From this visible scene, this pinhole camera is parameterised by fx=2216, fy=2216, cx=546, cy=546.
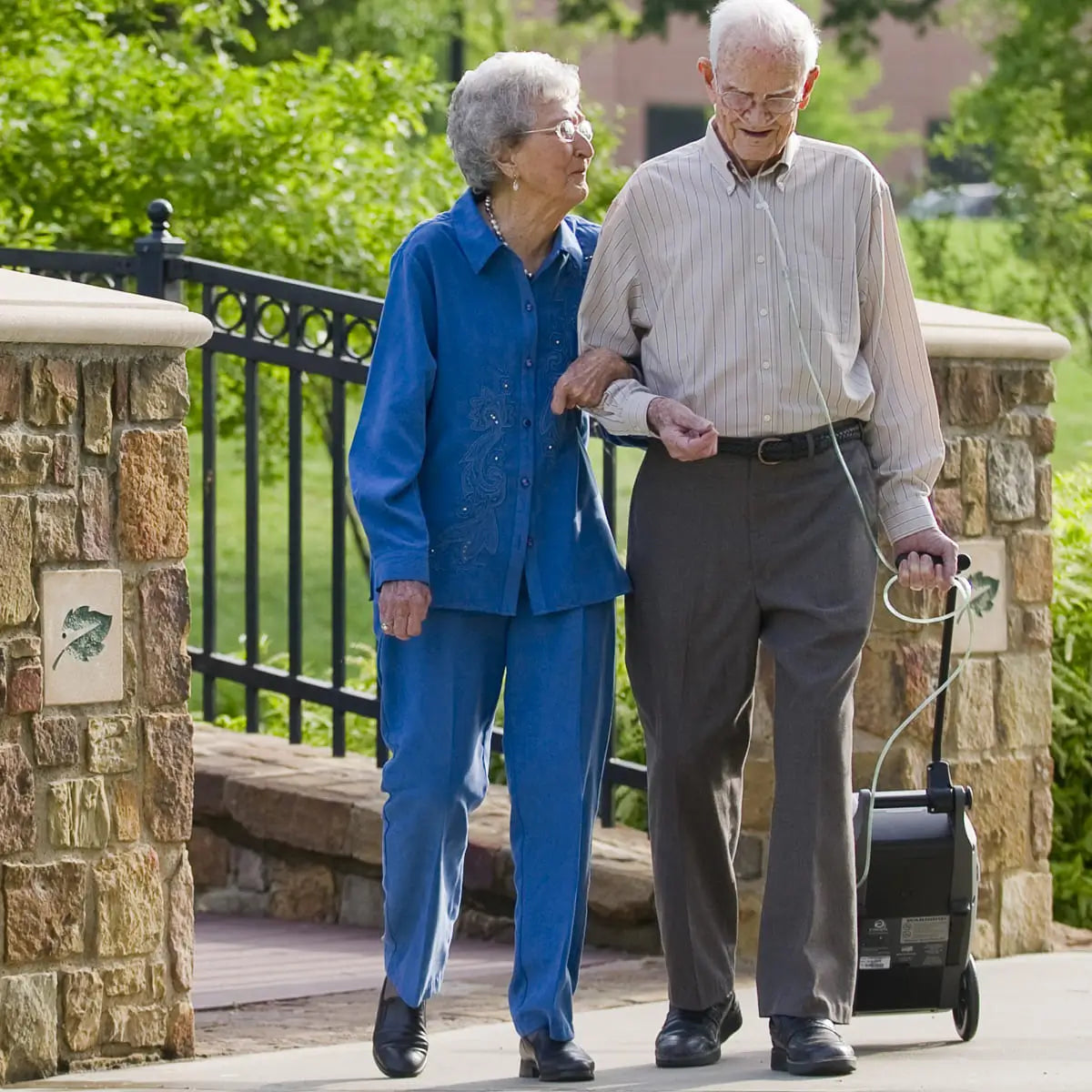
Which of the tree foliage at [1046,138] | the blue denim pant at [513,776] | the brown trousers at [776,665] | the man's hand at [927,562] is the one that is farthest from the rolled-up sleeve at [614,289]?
the tree foliage at [1046,138]

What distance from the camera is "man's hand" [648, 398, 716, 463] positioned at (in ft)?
12.0

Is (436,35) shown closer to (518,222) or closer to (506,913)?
(506,913)

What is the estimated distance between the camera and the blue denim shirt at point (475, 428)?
3.79 meters

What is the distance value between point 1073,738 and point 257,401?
2.40 meters

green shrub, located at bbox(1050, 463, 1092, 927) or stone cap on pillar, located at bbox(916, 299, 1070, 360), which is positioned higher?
stone cap on pillar, located at bbox(916, 299, 1070, 360)

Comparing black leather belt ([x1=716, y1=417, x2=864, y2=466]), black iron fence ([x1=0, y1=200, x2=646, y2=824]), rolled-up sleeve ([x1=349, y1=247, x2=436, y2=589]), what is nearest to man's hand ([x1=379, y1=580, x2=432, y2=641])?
rolled-up sleeve ([x1=349, y1=247, x2=436, y2=589])

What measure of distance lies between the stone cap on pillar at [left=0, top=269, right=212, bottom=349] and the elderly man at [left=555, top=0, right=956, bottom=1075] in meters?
0.79

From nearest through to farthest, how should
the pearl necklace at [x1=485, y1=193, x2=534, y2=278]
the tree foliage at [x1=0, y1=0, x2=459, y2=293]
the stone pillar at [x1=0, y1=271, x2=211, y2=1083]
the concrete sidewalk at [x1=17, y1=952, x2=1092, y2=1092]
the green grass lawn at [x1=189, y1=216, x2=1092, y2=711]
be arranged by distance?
the concrete sidewalk at [x1=17, y1=952, x2=1092, y2=1092] → the pearl necklace at [x1=485, y1=193, x2=534, y2=278] → the stone pillar at [x1=0, y1=271, x2=211, y2=1083] → the tree foliage at [x1=0, y1=0, x2=459, y2=293] → the green grass lawn at [x1=189, y1=216, x2=1092, y2=711]

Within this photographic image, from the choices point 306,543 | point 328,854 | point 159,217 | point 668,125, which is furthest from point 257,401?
point 668,125

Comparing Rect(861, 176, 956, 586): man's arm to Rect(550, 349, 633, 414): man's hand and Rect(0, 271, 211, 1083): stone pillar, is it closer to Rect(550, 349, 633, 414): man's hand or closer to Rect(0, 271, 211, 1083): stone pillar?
Rect(550, 349, 633, 414): man's hand

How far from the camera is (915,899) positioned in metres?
3.96

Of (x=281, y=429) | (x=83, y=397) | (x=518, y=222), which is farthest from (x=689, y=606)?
(x=281, y=429)

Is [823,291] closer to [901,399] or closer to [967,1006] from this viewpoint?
[901,399]

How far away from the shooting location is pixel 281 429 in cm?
950
